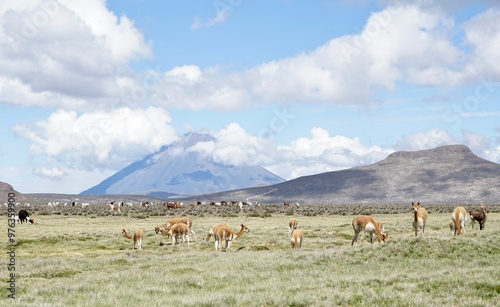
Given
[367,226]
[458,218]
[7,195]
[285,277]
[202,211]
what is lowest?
[285,277]

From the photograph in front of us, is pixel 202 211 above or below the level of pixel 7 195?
below

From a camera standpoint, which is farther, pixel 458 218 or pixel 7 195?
pixel 7 195

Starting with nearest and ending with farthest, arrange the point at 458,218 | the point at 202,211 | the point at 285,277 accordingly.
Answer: the point at 285,277
the point at 458,218
the point at 202,211

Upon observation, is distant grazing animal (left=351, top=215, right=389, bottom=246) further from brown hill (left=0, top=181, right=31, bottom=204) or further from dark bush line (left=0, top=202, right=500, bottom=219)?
brown hill (left=0, top=181, right=31, bottom=204)

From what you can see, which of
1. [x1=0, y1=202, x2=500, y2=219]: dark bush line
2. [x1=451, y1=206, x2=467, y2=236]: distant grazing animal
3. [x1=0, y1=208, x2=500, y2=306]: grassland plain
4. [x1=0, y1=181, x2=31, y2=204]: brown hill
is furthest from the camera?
[x1=0, y1=181, x2=31, y2=204]: brown hill

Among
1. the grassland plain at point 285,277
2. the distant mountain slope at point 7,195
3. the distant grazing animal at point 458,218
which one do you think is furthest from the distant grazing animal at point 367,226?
the distant mountain slope at point 7,195

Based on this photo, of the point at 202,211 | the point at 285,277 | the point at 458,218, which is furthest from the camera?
the point at 202,211

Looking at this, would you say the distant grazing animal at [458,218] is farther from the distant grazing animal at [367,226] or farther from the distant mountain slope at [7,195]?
the distant mountain slope at [7,195]

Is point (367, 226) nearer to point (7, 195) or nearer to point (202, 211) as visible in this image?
point (202, 211)

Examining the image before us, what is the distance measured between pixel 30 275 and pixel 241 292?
10740 mm

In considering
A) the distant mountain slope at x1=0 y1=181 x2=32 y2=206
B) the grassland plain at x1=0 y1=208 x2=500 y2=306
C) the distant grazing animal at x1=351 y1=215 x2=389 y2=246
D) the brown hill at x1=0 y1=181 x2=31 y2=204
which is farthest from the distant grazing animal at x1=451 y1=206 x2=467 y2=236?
the distant mountain slope at x1=0 y1=181 x2=32 y2=206

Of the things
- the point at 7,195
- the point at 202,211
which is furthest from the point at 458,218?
the point at 7,195

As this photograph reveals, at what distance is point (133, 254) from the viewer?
102 feet

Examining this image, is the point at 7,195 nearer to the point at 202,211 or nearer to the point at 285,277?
the point at 202,211
